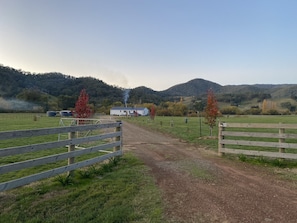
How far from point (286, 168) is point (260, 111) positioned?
9096cm

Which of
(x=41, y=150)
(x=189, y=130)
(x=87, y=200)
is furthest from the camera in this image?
(x=189, y=130)

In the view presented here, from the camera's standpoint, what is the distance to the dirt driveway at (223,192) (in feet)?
13.7

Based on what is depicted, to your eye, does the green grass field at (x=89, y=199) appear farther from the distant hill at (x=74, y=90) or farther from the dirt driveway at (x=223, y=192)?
the distant hill at (x=74, y=90)

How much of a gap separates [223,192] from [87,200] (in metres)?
2.86

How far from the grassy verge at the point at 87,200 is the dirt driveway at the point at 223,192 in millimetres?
414

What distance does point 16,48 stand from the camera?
887 inches

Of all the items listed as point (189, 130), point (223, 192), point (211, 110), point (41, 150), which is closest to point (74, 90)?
point (189, 130)

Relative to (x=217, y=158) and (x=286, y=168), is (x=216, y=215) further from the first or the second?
(x=217, y=158)

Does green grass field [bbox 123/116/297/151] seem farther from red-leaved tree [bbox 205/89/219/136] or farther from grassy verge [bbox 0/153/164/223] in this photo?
grassy verge [bbox 0/153/164/223]

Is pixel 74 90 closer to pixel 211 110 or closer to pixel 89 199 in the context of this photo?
pixel 211 110

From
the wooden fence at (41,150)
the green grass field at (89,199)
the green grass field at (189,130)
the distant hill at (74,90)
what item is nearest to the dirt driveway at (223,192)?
the green grass field at (89,199)

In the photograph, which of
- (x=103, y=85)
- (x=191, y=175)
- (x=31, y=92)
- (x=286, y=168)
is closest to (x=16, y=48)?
(x=191, y=175)

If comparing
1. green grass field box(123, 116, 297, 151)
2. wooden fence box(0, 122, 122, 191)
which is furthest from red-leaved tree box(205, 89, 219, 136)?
wooden fence box(0, 122, 122, 191)

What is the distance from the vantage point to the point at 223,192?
17.4 ft
